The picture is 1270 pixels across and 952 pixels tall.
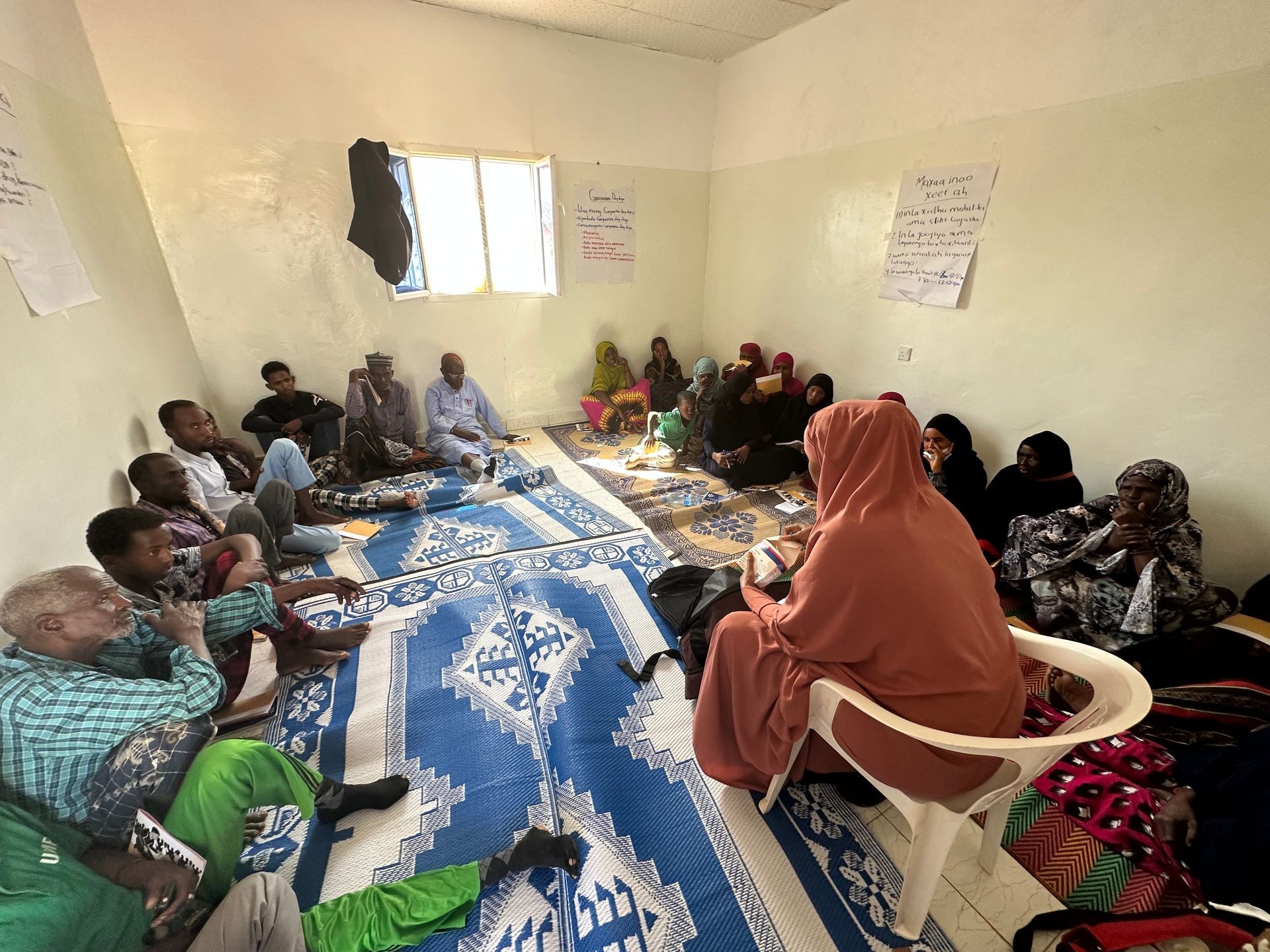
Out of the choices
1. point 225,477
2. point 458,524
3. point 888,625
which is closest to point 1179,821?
point 888,625

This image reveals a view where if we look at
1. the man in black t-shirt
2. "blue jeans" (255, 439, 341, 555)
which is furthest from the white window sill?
"blue jeans" (255, 439, 341, 555)

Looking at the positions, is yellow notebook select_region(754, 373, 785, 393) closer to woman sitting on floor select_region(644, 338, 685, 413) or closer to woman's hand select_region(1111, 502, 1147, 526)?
woman sitting on floor select_region(644, 338, 685, 413)

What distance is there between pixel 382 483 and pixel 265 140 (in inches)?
88.8

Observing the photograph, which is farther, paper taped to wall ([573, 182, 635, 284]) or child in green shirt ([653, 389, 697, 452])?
paper taped to wall ([573, 182, 635, 284])

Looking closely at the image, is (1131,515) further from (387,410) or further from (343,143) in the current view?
(343,143)

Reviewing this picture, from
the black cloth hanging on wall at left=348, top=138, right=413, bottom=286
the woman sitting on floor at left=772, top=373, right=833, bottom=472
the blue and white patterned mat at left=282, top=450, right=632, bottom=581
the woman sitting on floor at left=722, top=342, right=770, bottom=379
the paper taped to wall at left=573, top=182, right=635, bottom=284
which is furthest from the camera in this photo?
the paper taped to wall at left=573, top=182, right=635, bottom=284

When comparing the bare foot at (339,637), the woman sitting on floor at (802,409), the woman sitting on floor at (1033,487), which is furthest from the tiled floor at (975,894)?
the woman sitting on floor at (802,409)

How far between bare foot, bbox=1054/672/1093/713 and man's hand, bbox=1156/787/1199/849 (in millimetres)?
401

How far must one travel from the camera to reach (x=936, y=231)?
2947 millimetres

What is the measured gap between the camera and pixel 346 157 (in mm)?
3445

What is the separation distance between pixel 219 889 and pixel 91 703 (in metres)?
0.50

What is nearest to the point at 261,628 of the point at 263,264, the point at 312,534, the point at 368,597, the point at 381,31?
the point at 368,597

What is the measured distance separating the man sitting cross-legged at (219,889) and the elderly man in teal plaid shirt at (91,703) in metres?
0.06

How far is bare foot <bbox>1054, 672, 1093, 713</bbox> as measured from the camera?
1817 mm
